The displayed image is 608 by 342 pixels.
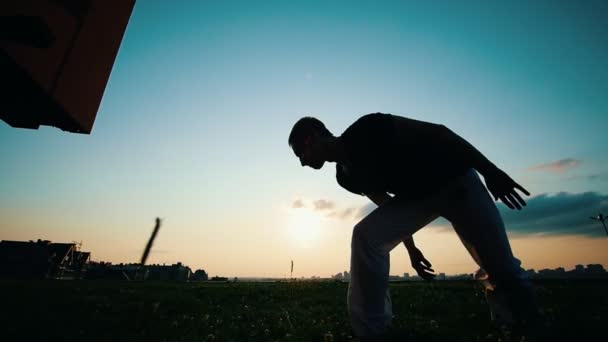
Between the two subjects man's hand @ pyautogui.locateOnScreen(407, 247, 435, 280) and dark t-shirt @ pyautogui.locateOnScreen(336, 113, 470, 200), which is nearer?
dark t-shirt @ pyautogui.locateOnScreen(336, 113, 470, 200)

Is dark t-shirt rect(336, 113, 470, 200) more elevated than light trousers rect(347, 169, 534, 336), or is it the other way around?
dark t-shirt rect(336, 113, 470, 200)

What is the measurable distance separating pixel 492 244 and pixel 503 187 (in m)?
0.55

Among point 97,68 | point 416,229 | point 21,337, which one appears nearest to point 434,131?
point 416,229

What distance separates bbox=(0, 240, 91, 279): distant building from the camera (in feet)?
135

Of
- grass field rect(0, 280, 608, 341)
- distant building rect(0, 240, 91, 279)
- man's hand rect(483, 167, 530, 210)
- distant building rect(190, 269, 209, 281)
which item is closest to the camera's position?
man's hand rect(483, 167, 530, 210)

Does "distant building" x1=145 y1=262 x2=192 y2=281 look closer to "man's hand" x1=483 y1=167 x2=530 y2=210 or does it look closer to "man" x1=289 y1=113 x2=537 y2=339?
"man" x1=289 y1=113 x2=537 y2=339

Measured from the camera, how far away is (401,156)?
9.71 ft

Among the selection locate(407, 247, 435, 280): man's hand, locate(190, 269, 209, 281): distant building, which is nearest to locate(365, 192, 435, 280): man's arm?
locate(407, 247, 435, 280): man's hand

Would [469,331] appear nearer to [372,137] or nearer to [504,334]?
[504,334]

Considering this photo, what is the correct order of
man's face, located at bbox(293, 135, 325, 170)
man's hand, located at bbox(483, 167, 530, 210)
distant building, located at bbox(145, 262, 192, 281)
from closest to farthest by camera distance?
man's hand, located at bbox(483, 167, 530, 210), man's face, located at bbox(293, 135, 325, 170), distant building, located at bbox(145, 262, 192, 281)

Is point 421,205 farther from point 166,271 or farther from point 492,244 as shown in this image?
point 166,271

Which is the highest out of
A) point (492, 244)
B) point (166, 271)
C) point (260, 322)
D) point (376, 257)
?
point (492, 244)

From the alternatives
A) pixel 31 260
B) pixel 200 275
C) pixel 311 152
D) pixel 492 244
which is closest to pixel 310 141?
pixel 311 152

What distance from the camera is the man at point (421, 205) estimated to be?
2764 mm
